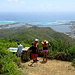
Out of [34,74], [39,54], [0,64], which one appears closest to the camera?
[0,64]

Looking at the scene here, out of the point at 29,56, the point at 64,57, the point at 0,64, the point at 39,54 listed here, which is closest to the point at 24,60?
the point at 29,56

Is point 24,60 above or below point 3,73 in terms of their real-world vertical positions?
below

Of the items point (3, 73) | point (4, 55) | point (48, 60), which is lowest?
point (48, 60)

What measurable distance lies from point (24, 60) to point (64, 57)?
209 cm

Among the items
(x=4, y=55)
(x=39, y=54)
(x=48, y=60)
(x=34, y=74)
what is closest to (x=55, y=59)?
(x=48, y=60)

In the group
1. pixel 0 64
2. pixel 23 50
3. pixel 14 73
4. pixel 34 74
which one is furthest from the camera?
pixel 23 50

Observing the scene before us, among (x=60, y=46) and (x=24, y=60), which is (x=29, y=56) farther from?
(x=60, y=46)

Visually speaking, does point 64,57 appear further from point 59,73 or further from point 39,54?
point 59,73

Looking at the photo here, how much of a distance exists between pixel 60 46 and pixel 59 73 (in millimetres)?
3306

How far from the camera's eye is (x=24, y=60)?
7340mm

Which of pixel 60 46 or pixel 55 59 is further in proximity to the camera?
pixel 60 46

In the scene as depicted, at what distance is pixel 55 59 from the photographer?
25.0 ft

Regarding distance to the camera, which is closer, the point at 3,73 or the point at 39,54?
the point at 3,73

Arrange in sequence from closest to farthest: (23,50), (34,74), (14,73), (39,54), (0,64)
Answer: (14,73)
(0,64)
(34,74)
(23,50)
(39,54)
